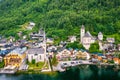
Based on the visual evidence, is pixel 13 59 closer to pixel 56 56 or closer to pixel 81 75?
pixel 56 56

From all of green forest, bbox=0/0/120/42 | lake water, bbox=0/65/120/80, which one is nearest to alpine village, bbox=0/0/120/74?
green forest, bbox=0/0/120/42

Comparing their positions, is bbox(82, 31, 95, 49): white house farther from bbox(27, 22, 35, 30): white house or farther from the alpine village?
bbox(27, 22, 35, 30): white house

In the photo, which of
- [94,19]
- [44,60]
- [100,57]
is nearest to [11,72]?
[44,60]

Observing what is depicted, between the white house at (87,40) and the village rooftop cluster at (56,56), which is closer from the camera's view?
the village rooftop cluster at (56,56)

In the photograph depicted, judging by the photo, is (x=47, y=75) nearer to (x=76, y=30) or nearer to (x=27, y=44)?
(x=27, y=44)

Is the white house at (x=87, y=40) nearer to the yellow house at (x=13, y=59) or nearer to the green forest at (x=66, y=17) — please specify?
the green forest at (x=66, y=17)

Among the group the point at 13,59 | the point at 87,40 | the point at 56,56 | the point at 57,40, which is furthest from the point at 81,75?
the point at 57,40

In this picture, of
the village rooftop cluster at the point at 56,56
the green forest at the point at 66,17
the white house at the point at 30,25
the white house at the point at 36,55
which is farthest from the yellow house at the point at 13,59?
the white house at the point at 30,25
